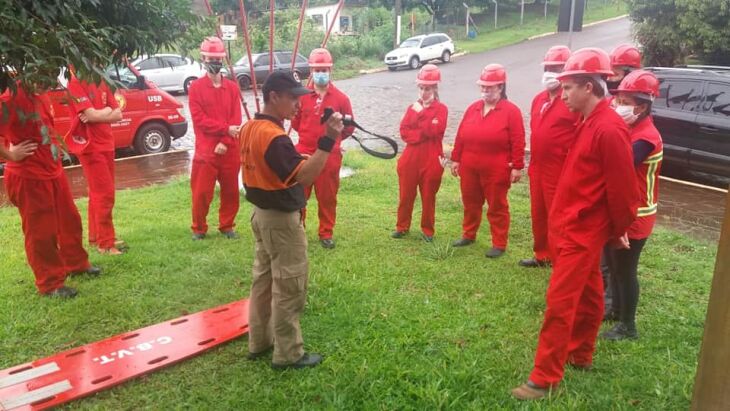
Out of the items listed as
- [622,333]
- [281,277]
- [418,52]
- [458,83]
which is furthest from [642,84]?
[418,52]

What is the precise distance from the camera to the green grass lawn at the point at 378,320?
347 cm

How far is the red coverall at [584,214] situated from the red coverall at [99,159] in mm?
4305

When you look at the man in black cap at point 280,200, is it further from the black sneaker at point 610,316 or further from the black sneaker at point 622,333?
the black sneaker at point 610,316

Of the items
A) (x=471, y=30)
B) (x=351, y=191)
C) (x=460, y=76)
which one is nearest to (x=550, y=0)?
(x=471, y=30)

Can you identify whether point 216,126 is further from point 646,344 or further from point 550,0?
point 550,0

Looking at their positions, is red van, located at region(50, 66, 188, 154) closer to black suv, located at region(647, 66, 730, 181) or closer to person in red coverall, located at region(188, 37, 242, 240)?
person in red coverall, located at region(188, 37, 242, 240)

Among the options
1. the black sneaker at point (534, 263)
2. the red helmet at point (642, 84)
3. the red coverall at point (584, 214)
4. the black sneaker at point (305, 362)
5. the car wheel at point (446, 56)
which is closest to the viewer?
the red coverall at point (584, 214)

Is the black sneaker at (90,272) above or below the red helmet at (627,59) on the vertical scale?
below

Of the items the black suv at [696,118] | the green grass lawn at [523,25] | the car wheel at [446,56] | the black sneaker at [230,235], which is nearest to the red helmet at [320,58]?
the black sneaker at [230,235]

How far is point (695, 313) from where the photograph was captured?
4551 mm

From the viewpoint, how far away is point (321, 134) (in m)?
6.08

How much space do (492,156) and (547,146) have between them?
769mm

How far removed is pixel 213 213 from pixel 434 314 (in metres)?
4.10

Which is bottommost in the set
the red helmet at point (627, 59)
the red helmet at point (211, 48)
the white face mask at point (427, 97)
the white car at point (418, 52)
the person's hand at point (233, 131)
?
the white car at point (418, 52)
